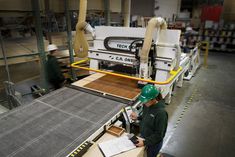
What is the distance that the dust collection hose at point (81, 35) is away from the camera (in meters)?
3.99

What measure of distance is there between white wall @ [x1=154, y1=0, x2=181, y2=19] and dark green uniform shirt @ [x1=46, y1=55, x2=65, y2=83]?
13007mm

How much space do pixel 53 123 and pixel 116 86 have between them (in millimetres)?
1757

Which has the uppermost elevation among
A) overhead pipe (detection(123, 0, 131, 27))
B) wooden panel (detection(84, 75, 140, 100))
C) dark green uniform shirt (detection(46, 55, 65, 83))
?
overhead pipe (detection(123, 0, 131, 27))

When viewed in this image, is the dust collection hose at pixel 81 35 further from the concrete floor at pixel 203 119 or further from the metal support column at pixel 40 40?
the concrete floor at pixel 203 119

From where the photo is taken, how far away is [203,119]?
4820 millimetres

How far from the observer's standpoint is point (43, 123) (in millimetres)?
2748

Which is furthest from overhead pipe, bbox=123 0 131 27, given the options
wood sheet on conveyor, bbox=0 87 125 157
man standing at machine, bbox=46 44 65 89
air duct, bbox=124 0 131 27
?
wood sheet on conveyor, bbox=0 87 125 157

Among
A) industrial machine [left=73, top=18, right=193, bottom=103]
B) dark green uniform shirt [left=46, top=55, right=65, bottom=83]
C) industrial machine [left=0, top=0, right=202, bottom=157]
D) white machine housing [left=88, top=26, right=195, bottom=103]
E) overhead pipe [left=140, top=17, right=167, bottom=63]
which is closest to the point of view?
industrial machine [left=0, top=0, right=202, bottom=157]

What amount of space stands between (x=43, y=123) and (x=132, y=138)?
1379 millimetres

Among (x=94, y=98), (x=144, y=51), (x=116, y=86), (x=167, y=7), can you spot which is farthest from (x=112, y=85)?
(x=167, y=7)

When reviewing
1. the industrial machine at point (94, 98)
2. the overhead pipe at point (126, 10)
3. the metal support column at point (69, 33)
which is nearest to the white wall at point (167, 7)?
the overhead pipe at point (126, 10)

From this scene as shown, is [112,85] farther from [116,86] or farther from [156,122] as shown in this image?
[156,122]

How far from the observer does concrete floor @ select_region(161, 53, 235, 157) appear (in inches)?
149

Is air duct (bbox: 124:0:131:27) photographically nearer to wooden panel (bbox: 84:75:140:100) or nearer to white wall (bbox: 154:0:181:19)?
wooden panel (bbox: 84:75:140:100)
